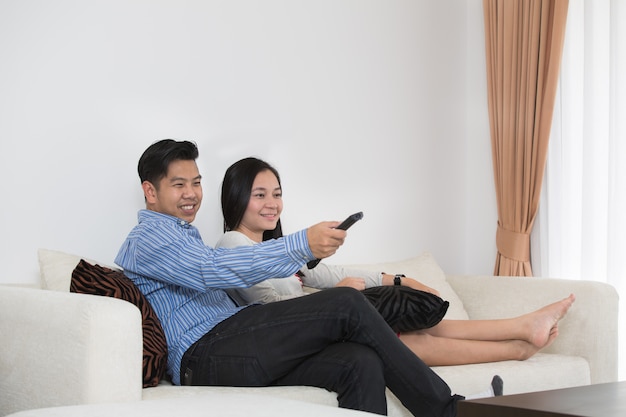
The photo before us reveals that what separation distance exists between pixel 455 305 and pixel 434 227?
3.45ft

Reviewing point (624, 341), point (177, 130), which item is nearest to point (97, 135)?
point (177, 130)

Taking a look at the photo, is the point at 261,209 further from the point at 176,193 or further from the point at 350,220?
the point at 350,220

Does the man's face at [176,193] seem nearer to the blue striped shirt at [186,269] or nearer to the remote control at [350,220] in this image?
the blue striped shirt at [186,269]

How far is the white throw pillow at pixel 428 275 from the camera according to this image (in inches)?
136

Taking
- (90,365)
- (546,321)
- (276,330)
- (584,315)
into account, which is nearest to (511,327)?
(546,321)

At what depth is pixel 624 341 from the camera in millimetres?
3785

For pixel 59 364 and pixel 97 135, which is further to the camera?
pixel 97 135

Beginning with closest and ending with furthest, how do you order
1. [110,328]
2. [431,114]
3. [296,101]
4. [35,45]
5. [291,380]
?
[110,328] → [291,380] → [35,45] → [296,101] → [431,114]

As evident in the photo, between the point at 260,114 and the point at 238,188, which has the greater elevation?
the point at 260,114

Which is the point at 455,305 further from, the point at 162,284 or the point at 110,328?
the point at 110,328

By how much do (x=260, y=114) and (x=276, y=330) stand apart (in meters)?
1.42

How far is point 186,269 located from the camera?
2.41m

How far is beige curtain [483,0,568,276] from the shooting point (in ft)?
13.3

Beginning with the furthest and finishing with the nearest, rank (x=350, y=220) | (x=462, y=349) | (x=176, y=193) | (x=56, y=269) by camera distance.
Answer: (x=462, y=349) < (x=176, y=193) < (x=56, y=269) < (x=350, y=220)
